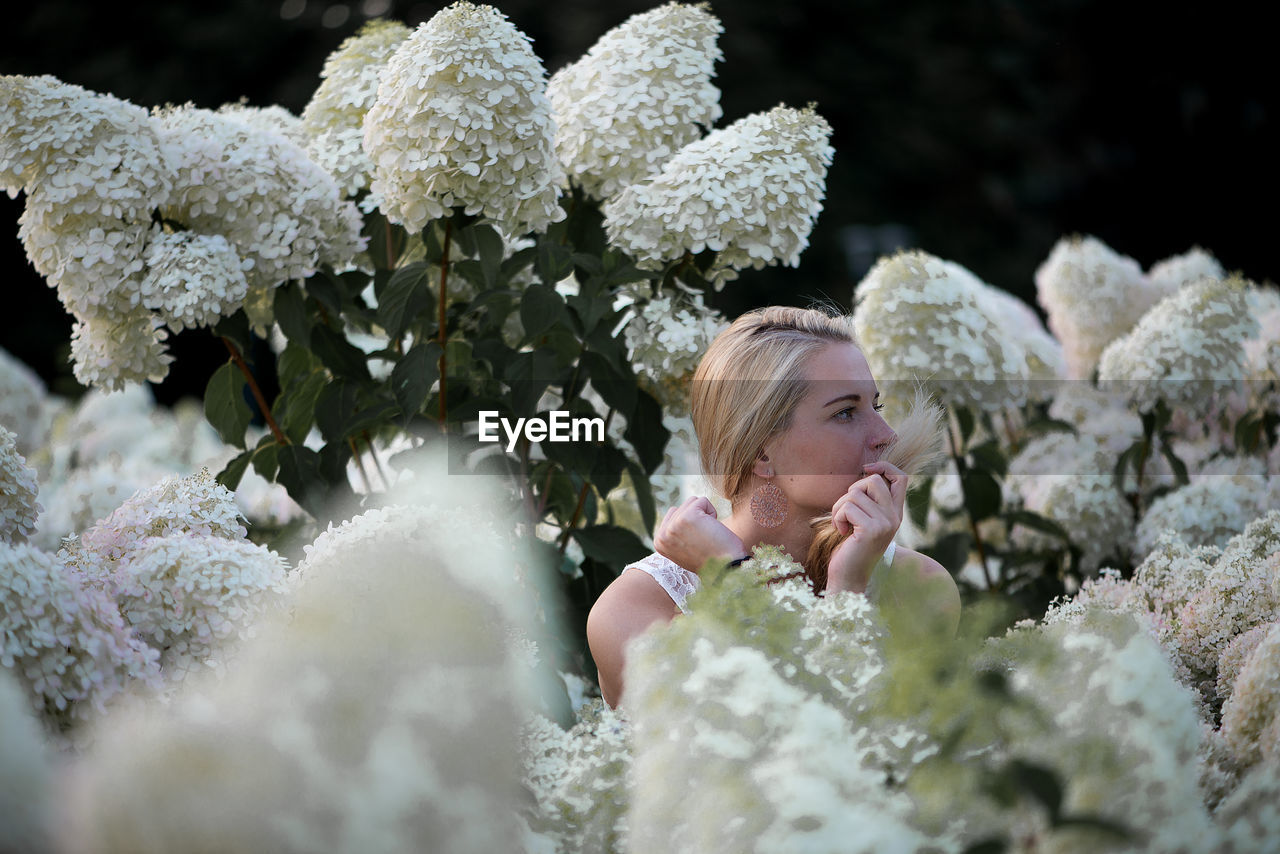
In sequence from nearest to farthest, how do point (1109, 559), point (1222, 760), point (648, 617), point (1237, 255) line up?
point (1222, 760)
point (648, 617)
point (1109, 559)
point (1237, 255)

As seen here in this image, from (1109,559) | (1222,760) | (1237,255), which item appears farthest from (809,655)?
(1237,255)

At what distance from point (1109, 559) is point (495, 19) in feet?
6.56

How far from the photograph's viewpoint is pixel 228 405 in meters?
2.08

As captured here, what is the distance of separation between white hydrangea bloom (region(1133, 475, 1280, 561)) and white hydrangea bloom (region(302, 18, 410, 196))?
185 cm

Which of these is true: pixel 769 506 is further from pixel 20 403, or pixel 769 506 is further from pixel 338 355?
pixel 20 403

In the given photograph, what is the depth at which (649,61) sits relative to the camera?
1998mm

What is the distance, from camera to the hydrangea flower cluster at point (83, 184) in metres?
1.71

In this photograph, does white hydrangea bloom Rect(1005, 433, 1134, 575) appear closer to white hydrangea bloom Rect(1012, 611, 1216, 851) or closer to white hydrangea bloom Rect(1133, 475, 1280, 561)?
white hydrangea bloom Rect(1133, 475, 1280, 561)

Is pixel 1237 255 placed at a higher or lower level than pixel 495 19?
higher

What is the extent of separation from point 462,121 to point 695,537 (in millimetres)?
726

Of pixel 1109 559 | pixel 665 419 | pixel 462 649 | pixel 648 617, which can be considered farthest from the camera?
pixel 1109 559

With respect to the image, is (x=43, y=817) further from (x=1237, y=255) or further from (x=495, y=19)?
(x=1237, y=255)

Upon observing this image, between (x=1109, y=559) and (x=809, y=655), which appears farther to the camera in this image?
(x=1109, y=559)

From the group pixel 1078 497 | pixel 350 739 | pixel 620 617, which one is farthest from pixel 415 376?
pixel 1078 497
